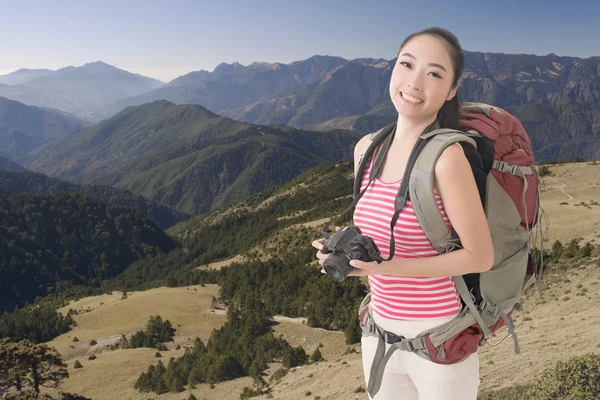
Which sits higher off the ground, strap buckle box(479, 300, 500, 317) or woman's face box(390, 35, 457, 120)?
woman's face box(390, 35, 457, 120)

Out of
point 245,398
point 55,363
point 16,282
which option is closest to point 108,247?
point 16,282

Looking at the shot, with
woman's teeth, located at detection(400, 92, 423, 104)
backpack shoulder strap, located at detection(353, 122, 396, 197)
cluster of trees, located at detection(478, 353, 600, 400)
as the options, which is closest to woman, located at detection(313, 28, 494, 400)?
woman's teeth, located at detection(400, 92, 423, 104)

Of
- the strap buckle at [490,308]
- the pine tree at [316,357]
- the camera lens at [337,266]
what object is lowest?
the pine tree at [316,357]

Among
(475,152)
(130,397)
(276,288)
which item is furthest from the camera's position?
(276,288)

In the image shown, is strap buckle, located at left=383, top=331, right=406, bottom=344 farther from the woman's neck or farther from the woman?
the woman's neck

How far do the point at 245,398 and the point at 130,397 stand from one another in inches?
570

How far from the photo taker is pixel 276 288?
5050 cm

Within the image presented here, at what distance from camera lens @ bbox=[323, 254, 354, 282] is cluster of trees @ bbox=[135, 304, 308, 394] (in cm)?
2503

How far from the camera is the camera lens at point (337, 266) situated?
10.1 feet

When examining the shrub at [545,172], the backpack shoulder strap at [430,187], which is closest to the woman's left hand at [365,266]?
the backpack shoulder strap at [430,187]

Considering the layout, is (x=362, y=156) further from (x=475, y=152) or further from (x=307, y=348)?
(x=307, y=348)

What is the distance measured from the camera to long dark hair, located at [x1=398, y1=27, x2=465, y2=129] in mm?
3180

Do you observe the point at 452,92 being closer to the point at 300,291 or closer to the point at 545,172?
the point at 300,291

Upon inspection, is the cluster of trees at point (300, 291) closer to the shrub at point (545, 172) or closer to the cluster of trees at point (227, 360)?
the cluster of trees at point (227, 360)
